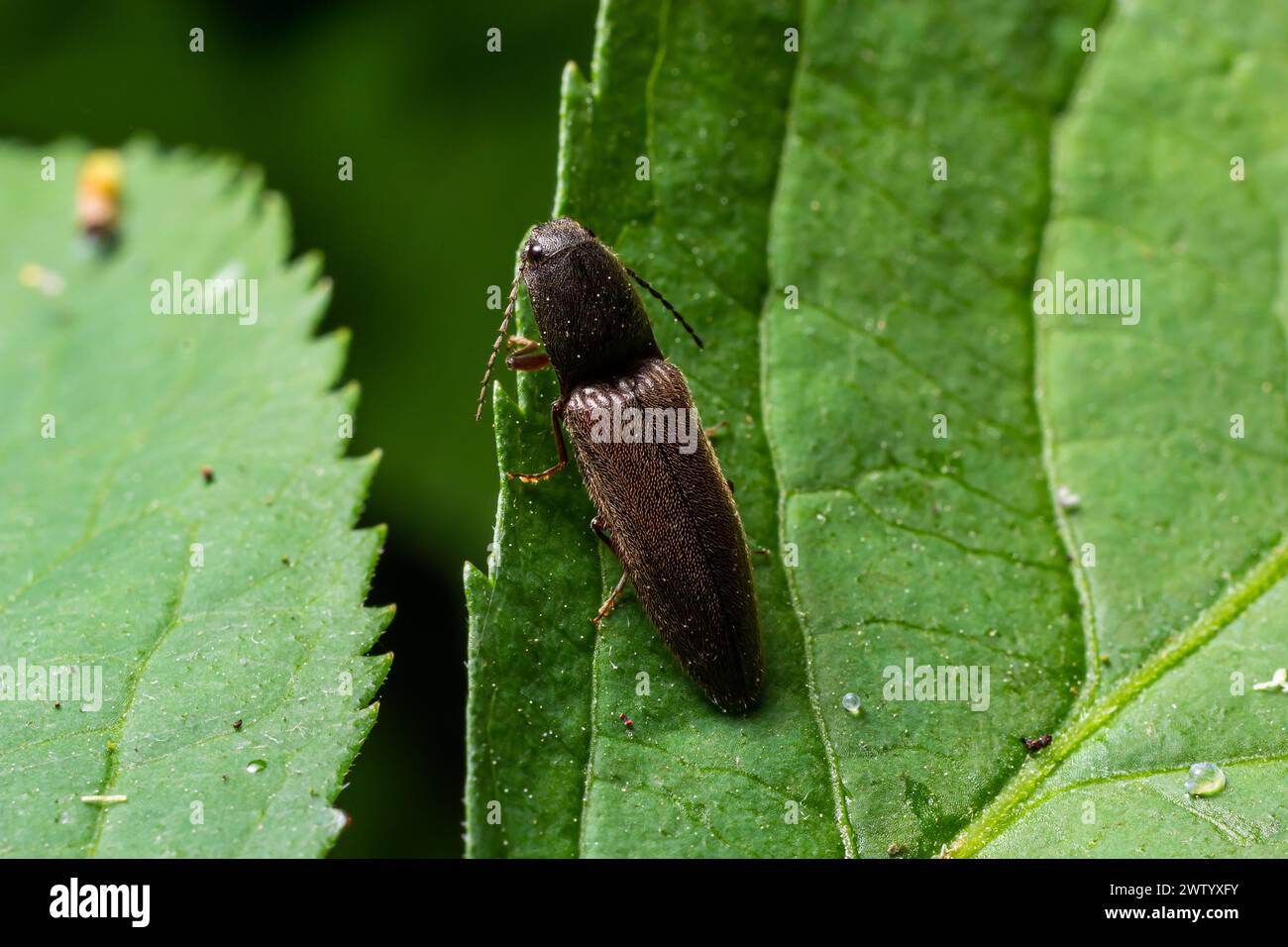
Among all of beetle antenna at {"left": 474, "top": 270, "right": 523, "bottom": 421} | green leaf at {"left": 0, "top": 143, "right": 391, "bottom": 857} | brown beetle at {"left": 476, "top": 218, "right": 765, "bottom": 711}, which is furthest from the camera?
beetle antenna at {"left": 474, "top": 270, "right": 523, "bottom": 421}

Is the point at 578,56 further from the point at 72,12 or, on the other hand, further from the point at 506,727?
the point at 506,727

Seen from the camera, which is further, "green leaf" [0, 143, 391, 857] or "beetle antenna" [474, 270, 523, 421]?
"beetle antenna" [474, 270, 523, 421]

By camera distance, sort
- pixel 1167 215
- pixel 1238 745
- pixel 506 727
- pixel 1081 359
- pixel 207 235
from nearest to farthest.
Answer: pixel 506 727, pixel 1238 745, pixel 1081 359, pixel 1167 215, pixel 207 235

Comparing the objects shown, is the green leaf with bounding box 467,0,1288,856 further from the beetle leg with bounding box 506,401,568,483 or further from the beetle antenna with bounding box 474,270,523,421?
the beetle antenna with bounding box 474,270,523,421

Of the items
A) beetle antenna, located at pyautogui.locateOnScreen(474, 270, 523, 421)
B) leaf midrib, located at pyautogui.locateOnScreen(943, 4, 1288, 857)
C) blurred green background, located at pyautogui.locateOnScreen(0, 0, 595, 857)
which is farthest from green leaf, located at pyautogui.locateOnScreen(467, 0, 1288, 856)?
blurred green background, located at pyautogui.locateOnScreen(0, 0, 595, 857)

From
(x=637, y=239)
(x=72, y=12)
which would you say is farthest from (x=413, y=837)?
(x=72, y=12)

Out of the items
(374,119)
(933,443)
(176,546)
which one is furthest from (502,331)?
(374,119)

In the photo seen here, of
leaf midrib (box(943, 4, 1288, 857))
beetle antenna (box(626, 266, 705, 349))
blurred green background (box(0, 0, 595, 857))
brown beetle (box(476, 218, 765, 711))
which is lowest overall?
leaf midrib (box(943, 4, 1288, 857))

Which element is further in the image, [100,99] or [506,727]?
[100,99]
